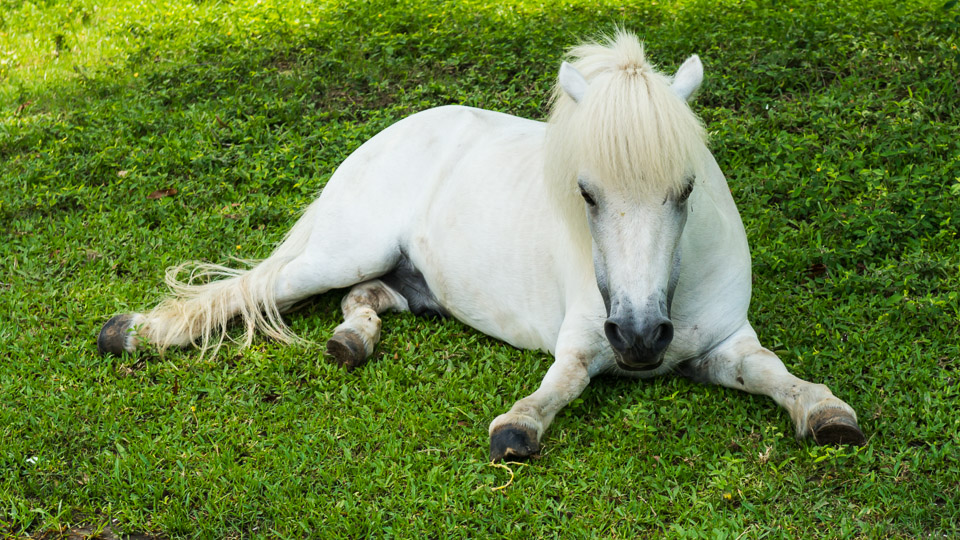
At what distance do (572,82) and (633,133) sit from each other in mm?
396

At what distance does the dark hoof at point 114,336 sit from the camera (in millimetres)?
4293

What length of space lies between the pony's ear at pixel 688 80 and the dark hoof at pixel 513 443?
1337 millimetres

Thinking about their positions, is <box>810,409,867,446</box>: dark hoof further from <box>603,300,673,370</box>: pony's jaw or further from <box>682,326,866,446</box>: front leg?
<box>603,300,673,370</box>: pony's jaw

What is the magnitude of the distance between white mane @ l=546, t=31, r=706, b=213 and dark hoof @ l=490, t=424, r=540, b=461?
937 mm

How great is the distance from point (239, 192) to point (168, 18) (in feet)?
12.2

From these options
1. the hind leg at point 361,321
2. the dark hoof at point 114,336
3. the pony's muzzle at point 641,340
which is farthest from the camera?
the dark hoof at point 114,336

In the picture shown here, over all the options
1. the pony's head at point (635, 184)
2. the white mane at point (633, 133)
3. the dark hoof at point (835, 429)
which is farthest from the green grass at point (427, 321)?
the white mane at point (633, 133)

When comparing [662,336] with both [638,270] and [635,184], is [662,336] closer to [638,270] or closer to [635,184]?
[638,270]

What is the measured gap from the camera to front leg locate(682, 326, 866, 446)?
10.2 ft

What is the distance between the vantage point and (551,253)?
391 cm

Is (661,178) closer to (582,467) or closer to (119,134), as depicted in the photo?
(582,467)

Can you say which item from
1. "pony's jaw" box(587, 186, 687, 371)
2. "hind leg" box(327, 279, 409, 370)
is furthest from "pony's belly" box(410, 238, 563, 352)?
"pony's jaw" box(587, 186, 687, 371)

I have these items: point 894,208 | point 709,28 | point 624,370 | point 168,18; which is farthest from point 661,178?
point 168,18

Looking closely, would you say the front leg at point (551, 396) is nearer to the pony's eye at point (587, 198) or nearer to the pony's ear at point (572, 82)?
the pony's eye at point (587, 198)
